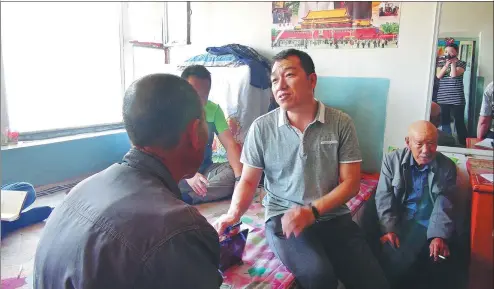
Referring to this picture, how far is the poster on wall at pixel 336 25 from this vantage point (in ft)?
6.95

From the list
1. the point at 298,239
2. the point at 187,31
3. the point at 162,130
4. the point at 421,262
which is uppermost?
the point at 187,31

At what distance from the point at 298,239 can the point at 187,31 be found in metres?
1.79

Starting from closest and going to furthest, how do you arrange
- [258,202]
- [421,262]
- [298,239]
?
1. [298,239]
2. [421,262]
3. [258,202]

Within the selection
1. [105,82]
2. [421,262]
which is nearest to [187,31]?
[105,82]

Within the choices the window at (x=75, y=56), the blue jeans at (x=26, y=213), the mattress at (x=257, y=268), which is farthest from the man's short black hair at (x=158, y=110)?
the window at (x=75, y=56)

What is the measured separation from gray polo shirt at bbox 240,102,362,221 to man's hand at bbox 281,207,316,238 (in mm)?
135

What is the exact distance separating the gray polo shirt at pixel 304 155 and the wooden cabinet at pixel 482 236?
3.13 feet

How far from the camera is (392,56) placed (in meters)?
2.13

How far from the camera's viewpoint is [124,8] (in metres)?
2.49

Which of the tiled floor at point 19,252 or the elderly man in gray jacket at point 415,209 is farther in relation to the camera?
the elderly man in gray jacket at point 415,209

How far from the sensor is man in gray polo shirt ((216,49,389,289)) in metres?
1.18

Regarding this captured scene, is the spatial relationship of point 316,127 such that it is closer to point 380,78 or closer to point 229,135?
point 229,135

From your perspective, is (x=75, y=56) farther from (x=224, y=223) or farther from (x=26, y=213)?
(x=224, y=223)

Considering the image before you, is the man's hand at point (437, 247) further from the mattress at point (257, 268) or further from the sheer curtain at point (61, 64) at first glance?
the sheer curtain at point (61, 64)
